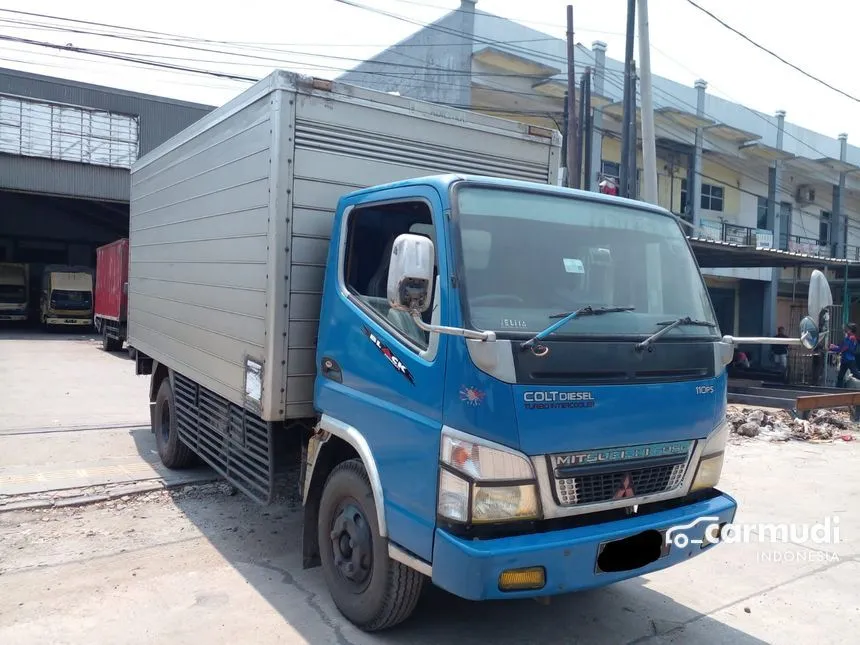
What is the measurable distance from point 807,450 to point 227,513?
7.75 m

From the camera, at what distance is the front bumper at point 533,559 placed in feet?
10.3

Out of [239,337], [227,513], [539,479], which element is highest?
[239,337]

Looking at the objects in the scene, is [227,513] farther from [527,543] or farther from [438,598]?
[527,543]

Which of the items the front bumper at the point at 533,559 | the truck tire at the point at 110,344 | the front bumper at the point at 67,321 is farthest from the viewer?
the front bumper at the point at 67,321

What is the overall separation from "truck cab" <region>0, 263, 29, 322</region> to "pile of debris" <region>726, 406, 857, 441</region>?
26000 millimetres

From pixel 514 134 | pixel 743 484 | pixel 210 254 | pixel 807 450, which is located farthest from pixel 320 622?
pixel 807 450

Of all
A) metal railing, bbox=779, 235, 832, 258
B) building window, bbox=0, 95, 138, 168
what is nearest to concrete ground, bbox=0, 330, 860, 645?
building window, bbox=0, 95, 138, 168

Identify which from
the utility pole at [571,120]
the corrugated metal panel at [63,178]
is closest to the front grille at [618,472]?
the utility pole at [571,120]

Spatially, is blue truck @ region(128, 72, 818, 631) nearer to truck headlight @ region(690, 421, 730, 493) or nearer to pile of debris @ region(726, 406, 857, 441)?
truck headlight @ region(690, 421, 730, 493)

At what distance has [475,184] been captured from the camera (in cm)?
371

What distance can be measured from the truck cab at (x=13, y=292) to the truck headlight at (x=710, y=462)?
29.3 metres

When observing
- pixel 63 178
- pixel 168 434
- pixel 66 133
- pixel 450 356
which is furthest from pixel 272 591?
pixel 66 133

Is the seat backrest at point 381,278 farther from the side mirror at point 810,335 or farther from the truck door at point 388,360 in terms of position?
the side mirror at point 810,335

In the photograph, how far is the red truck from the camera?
19891 millimetres
